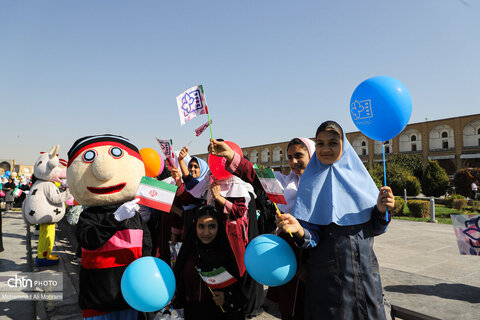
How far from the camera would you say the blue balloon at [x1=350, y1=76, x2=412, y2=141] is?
7.21ft

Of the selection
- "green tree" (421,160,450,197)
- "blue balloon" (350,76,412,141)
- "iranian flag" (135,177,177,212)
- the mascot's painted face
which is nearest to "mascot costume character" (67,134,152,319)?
the mascot's painted face

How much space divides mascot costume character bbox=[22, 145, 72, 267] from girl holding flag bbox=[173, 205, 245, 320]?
4.61m

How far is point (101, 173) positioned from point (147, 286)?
1220mm

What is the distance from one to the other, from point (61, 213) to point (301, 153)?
18.4 ft

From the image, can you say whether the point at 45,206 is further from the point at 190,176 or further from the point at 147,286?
the point at 147,286

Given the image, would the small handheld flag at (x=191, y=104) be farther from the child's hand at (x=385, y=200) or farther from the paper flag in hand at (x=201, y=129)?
the child's hand at (x=385, y=200)

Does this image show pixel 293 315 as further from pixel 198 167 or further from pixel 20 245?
pixel 20 245

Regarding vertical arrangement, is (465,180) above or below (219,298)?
below

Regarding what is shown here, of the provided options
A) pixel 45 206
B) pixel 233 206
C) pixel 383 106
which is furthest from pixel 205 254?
pixel 45 206

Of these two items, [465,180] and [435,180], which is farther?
[435,180]

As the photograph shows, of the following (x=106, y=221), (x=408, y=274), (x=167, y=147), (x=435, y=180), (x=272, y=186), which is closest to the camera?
(x=272, y=186)

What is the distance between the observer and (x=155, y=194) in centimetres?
253

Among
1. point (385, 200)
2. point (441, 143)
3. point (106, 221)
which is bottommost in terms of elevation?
point (106, 221)

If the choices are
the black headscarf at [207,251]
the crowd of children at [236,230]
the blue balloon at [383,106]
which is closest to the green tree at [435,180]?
the crowd of children at [236,230]
